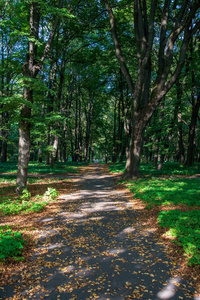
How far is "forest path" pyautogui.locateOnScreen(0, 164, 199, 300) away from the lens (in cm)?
285

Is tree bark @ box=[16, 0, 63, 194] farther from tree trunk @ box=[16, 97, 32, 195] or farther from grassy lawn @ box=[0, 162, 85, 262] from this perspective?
grassy lawn @ box=[0, 162, 85, 262]

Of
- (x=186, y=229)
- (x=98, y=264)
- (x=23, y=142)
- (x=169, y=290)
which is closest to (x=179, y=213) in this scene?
(x=186, y=229)

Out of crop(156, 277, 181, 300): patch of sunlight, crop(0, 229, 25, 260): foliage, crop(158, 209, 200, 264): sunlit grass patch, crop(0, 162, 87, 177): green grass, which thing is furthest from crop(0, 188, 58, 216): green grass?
crop(0, 162, 87, 177): green grass

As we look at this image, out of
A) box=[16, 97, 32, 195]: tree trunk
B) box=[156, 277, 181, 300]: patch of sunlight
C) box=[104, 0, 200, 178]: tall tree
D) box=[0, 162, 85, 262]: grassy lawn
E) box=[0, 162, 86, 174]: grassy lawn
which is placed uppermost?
box=[104, 0, 200, 178]: tall tree

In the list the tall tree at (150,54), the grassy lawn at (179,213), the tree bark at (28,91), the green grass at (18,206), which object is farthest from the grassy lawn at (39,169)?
the grassy lawn at (179,213)

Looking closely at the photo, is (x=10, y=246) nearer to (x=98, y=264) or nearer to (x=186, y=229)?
(x=98, y=264)

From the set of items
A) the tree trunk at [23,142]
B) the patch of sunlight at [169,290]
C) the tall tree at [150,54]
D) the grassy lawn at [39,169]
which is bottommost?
the patch of sunlight at [169,290]

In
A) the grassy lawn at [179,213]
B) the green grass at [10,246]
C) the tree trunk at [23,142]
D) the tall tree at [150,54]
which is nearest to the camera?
the green grass at [10,246]

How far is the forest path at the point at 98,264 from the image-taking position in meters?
2.85

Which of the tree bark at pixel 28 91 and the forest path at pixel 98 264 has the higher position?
the tree bark at pixel 28 91

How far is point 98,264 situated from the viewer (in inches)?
141

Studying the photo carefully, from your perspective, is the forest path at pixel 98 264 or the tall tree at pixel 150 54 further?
the tall tree at pixel 150 54

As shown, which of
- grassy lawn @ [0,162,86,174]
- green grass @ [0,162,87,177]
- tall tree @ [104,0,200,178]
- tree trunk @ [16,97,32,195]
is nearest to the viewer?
tree trunk @ [16,97,32,195]

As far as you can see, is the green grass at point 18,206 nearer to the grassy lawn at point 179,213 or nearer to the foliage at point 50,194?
the foliage at point 50,194
